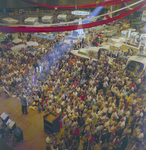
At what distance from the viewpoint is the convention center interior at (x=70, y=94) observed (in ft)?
16.1

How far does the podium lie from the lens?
17.1ft

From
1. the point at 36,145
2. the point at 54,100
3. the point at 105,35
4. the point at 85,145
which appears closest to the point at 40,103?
the point at 54,100

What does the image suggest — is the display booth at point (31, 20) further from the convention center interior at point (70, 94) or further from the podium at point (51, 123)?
the podium at point (51, 123)

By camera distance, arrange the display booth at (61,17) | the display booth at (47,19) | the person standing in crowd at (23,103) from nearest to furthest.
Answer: the person standing in crowd at (23,103) < the display booth at (47,19) < the display booth at (61,17)

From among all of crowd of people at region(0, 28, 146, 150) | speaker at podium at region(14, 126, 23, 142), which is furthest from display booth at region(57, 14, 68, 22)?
speaker at podium at region(14, 126, 23, 142)

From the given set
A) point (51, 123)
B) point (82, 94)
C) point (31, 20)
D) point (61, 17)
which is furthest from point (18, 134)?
point (61, 17)

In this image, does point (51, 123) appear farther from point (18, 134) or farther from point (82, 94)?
point (82, 94)

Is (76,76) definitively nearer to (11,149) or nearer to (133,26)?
(11,149)

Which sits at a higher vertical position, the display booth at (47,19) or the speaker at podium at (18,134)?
the display booth at (47,19)

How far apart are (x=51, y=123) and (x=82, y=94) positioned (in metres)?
1.90

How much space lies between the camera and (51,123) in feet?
17.0

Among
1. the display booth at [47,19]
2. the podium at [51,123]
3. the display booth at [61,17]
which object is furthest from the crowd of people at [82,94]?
the display booth at [61,17]

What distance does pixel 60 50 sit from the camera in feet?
35.9

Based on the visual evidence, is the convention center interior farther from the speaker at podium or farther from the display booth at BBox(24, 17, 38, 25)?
the display booth at BBox(24, 17, 38, 25)
